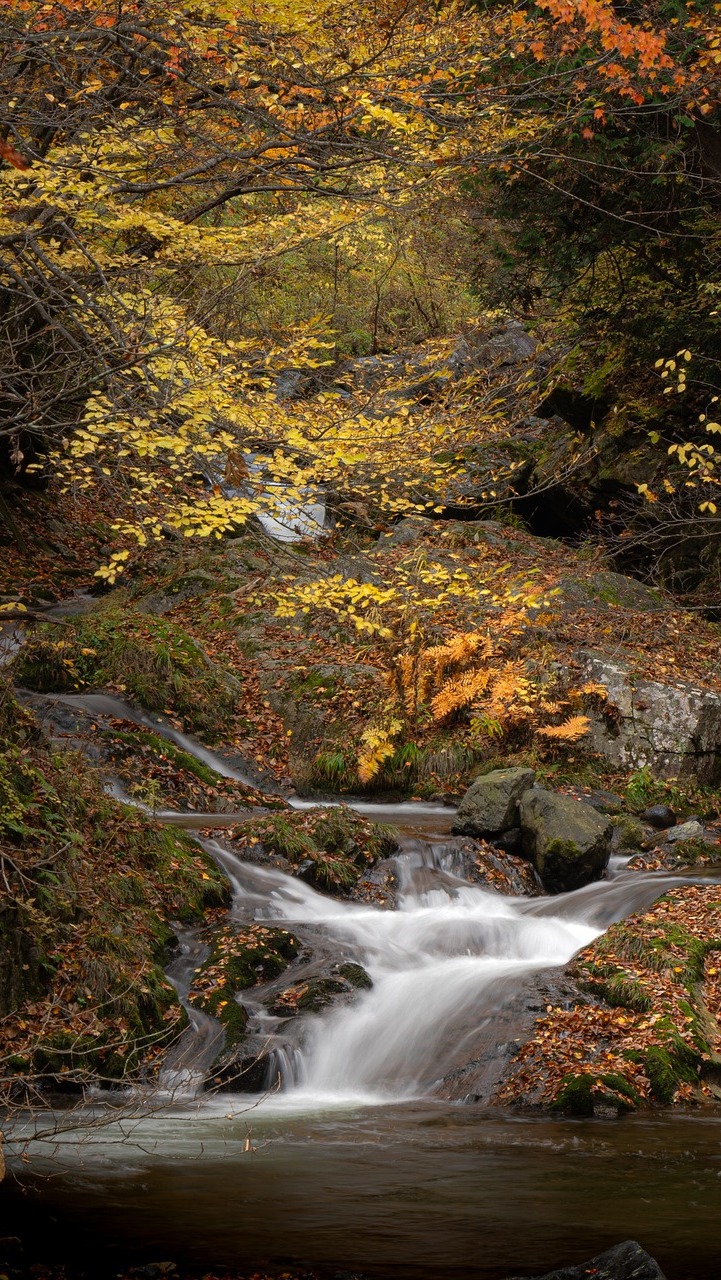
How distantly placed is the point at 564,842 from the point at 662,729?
9.61 ft

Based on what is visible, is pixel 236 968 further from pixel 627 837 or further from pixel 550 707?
pixel 550 707

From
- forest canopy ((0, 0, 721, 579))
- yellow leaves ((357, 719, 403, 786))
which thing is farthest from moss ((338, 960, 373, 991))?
yellow leaves ((357, 719, 403, 786))

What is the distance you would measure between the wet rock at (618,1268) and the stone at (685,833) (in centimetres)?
662

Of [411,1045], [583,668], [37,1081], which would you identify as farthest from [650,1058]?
[583,668]

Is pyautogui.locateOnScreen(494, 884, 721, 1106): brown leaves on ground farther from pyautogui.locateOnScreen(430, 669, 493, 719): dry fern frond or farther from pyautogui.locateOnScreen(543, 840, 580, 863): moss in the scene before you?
pyautogui.locateOnScreen(430, 669, 493, 719): dry fern frond

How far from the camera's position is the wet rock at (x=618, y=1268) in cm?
358

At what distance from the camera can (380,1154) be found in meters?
5.30

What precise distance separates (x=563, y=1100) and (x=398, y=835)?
4000mm

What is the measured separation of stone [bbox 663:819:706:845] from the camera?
33.1 feet

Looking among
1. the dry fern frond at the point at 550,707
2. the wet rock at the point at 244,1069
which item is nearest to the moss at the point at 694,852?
the dry fern frond at the point at 550,707

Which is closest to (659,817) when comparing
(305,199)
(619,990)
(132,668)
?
(619,990)

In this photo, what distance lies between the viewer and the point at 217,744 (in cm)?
1243

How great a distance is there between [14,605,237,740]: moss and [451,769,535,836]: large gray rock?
370 cm

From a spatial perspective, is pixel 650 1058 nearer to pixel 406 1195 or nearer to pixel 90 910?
pixel 406 1195
